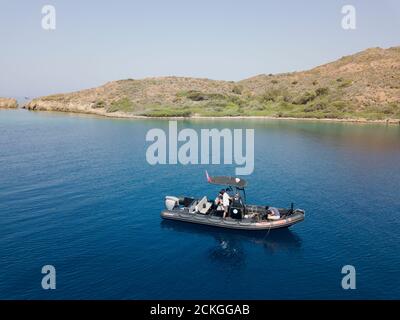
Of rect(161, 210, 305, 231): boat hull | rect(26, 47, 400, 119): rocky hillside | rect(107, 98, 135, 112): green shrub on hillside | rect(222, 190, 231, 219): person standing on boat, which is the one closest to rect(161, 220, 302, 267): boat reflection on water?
rect(161, 210, 305, 231): boat hull

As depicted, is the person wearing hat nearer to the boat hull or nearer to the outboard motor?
the boat hull

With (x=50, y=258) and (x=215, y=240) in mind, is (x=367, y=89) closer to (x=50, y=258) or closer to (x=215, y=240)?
(x=215, y=240)

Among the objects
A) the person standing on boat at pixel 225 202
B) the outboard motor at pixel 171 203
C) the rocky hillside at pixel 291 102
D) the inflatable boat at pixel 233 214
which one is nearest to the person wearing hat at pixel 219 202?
the inflatable boat at pixel 233 214

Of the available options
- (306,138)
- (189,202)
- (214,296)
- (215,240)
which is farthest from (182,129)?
(214,296)

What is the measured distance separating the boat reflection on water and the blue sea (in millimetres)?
187

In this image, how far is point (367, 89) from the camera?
169 meters

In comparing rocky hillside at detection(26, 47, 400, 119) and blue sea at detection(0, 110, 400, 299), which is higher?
rocky hillside at detection(26, 47, 400, 119)

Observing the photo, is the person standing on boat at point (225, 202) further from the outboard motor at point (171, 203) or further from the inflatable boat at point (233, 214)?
the outboard motor at point (171, 203)

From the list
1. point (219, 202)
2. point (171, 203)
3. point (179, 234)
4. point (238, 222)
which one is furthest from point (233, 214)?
point (171, 203)

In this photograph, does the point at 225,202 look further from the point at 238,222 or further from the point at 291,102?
the point at 291,102

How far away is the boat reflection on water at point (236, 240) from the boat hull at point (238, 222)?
67cm

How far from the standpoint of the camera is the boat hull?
125 ft

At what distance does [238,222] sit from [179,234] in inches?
259
